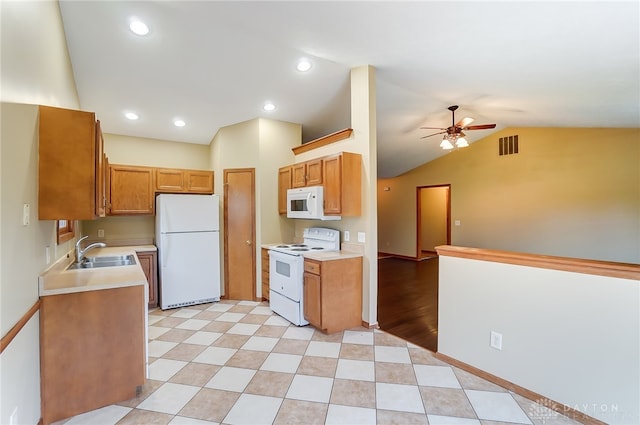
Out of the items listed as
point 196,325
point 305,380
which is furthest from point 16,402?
point 196,325

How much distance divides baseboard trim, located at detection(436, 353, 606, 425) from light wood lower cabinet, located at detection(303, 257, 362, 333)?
1.07m

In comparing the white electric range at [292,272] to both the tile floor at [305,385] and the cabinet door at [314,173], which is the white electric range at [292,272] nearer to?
the tile floor at [305,385]

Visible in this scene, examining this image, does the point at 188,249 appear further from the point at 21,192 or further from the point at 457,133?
the point at 457,133

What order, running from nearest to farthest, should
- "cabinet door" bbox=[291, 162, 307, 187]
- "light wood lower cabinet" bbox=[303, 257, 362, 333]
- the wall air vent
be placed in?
"light wood lower cabinet" bbox=[303, 257, 362, 333] < "cabinet door" bbox=[291, 162, 307, 187] < the wall air vent

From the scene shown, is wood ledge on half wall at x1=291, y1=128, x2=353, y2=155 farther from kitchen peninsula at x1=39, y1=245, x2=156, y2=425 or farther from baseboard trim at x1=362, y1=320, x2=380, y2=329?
kitchen peninsula at x1=39, y1=245, x2=156, y2=425

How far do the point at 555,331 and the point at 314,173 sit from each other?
2785 millimetres

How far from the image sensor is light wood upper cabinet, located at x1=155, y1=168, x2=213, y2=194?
4469mm

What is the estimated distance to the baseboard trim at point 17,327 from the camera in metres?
1.26

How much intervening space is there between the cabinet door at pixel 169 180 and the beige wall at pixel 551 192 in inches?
238

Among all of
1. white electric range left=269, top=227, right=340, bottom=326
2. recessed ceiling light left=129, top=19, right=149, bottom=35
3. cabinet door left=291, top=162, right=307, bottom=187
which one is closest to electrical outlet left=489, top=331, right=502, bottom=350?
white electric range left=269, top=227, right=340, bottom=326

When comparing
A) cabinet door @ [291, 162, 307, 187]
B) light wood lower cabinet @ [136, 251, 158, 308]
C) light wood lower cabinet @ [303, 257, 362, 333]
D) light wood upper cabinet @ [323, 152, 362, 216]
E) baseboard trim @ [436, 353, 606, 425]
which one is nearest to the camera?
baseboard trim @ [436, 353, 606, 425]

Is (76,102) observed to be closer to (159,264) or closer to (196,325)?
(159,264)

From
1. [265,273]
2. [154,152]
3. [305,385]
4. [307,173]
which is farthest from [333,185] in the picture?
[154,152]

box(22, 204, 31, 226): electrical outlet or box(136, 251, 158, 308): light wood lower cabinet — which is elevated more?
box(22, 204, 31, 226): electrical outlet
